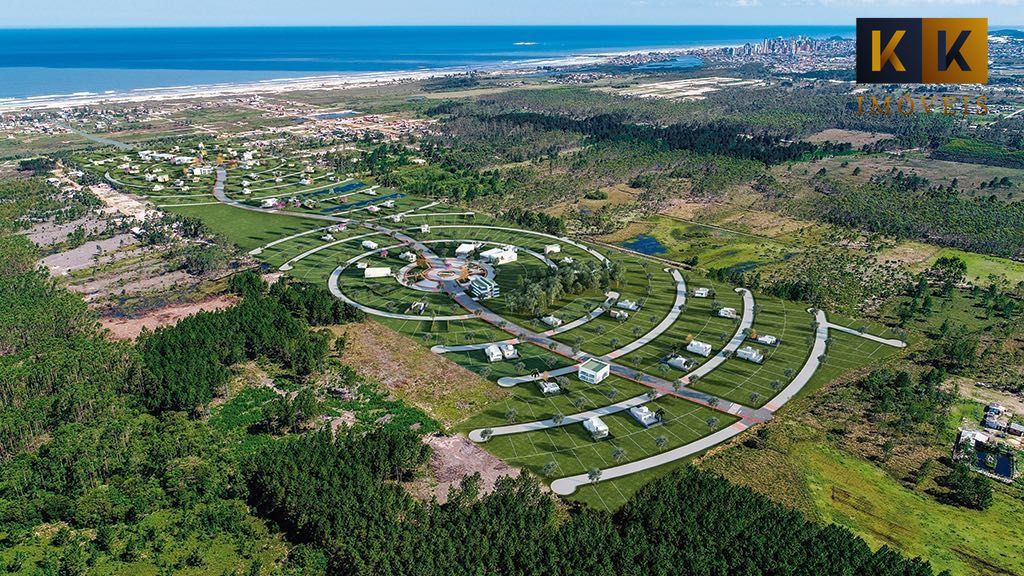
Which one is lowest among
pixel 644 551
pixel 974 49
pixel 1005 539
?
pixel 1005 539

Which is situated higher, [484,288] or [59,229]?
[59,229]

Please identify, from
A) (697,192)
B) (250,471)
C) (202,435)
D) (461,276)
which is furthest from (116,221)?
(697,192)

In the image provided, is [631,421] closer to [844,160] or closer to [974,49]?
[974,49]

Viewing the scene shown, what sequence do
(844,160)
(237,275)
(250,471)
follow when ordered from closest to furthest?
(250,471)
(237,275)
(844,160)

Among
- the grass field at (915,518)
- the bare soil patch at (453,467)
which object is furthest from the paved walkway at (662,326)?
the grass field at (915,518)

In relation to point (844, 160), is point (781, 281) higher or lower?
lower


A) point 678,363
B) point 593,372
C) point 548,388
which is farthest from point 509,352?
point 678,363

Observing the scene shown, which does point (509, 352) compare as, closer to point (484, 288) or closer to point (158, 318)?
point (484, 288)

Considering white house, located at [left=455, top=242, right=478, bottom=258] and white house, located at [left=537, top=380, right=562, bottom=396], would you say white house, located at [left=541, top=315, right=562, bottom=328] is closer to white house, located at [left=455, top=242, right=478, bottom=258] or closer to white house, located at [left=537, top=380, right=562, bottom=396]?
white house, located at [left=537, top=380, right=562, bottom=396]
